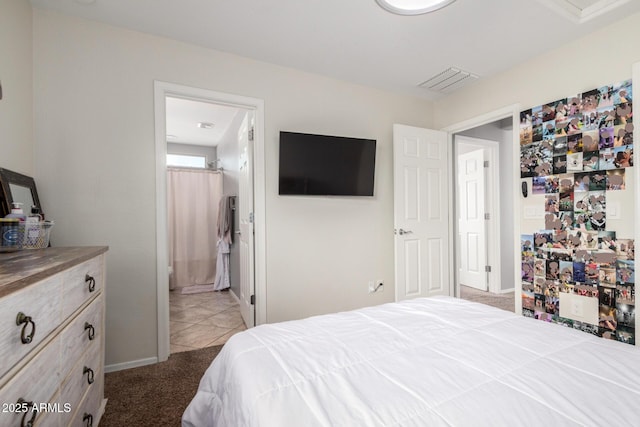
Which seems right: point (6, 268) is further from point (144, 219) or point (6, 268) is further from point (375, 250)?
point (375, 250)

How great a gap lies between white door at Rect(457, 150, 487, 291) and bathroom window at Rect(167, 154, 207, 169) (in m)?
4.66

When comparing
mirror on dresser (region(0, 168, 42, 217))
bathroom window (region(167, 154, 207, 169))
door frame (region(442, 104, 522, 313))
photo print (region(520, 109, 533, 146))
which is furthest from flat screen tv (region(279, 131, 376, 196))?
bathroom window (region(167, 154, 207, 169))

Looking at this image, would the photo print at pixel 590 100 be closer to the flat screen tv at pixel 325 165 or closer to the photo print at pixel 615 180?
the photo print at pixel 615 180

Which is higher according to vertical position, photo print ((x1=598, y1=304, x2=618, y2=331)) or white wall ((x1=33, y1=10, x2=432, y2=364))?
white wall ((x1=33, y1=10, x2=432, y2=364))

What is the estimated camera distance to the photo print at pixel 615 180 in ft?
7.00

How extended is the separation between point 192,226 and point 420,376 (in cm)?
473

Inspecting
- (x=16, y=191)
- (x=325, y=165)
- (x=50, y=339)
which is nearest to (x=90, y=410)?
(x=50, y=339)

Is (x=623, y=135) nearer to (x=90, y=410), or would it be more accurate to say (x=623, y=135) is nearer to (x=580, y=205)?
(x=580, y=205)

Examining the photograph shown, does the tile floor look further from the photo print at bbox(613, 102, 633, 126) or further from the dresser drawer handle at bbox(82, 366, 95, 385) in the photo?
the photo print at bbox(613, 102, 633, 126)

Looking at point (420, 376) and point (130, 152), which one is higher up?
point (130, 152)

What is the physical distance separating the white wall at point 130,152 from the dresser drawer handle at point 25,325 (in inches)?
59.8

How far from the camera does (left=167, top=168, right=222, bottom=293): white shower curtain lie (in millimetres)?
4781

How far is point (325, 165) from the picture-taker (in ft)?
9.41

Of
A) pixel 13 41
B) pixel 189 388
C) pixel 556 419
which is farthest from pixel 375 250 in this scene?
pixel 13 41
